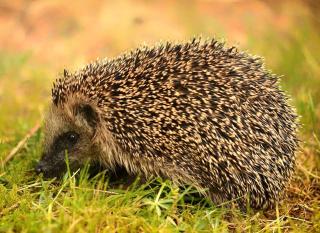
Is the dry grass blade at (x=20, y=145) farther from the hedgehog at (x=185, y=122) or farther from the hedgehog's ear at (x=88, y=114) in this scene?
the hedgehog's ear at (x=88, y=114)

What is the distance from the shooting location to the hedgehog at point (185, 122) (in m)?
4.44

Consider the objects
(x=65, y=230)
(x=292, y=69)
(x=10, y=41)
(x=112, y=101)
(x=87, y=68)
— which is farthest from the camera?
(x=10, y=41)

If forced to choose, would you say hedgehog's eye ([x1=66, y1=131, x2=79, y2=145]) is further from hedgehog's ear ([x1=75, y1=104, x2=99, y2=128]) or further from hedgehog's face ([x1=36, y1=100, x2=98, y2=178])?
hedgehog's ear ([x1=75, y1=104, x2=99, y2=128])

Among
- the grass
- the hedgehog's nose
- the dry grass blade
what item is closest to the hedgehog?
the hedgehog's nose

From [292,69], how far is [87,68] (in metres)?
3.97

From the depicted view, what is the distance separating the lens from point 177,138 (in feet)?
14.6

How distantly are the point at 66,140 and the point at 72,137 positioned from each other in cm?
6

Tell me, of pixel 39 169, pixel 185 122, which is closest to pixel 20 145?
pixel 39 169

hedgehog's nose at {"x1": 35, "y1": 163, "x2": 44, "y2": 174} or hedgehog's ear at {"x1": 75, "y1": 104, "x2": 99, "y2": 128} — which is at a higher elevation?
hedgehog's ear at {"x1": 75, "y1": 104, "x2": 99, "y2": 128}

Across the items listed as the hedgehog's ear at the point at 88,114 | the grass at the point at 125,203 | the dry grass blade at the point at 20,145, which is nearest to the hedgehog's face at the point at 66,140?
the hedgehog's ear at the point at 88,114

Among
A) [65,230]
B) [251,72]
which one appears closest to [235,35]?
[251,72]

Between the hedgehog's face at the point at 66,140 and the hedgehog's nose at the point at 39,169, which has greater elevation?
the hedgehog's face at the point at 66,140

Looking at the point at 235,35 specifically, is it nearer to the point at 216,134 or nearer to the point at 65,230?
the point at 216,134

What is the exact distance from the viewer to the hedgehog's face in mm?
4820
